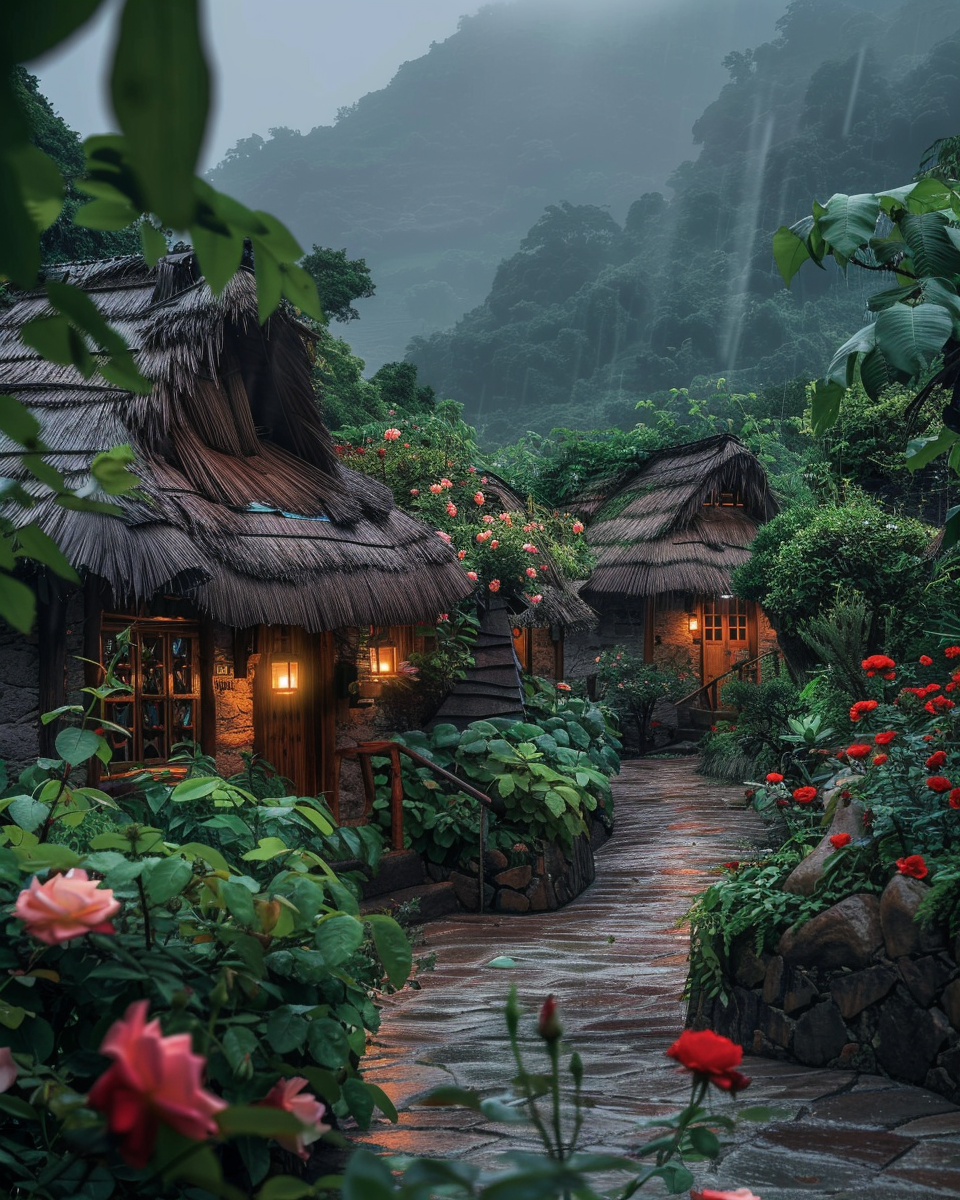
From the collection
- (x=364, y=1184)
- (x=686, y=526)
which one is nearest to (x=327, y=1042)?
(x=364, y=1184)

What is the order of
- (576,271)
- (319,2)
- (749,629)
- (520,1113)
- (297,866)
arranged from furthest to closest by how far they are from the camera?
(319,2)
(576,271)
(749,629)
(297,866)
(520,1113)

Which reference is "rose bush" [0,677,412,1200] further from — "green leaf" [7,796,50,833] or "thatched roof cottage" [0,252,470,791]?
"thatched roof cottage" [0,252,470,791]

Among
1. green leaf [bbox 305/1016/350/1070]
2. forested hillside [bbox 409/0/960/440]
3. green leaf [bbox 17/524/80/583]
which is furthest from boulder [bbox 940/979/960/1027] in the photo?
forested hillside [bbox 409/0/960/440]

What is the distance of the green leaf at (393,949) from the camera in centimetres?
233

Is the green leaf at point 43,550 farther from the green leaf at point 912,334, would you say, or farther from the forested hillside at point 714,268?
the forested hillside at point 714,268

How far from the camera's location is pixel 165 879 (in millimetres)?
2051

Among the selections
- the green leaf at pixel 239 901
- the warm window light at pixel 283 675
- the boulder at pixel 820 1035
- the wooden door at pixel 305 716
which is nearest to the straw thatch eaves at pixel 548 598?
the wooden door at pixel 305 716

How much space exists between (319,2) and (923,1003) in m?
167

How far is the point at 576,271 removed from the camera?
1865 inches

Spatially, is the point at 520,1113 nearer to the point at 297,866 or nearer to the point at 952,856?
the point at 297,866

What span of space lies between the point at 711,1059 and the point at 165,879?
1.33 metres

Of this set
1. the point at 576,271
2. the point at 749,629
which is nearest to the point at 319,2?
the point at 576,271

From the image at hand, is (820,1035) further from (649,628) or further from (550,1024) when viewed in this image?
(649,628)

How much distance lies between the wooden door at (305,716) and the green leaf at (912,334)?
23.8ft
